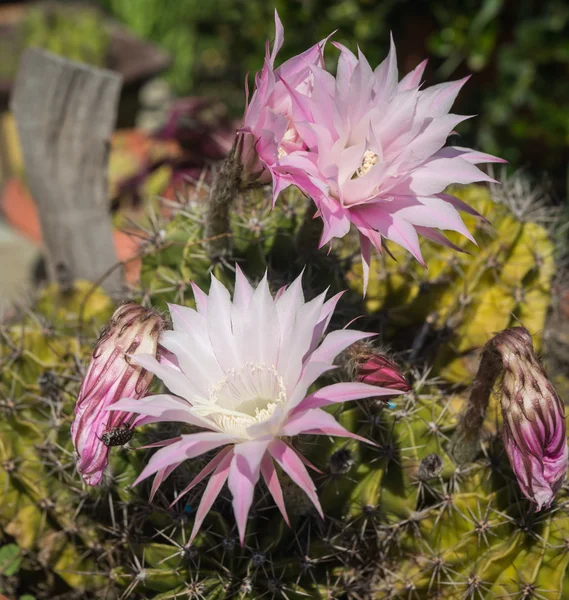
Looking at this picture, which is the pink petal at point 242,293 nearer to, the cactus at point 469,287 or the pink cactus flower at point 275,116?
the pink cactus flower at point 275,116

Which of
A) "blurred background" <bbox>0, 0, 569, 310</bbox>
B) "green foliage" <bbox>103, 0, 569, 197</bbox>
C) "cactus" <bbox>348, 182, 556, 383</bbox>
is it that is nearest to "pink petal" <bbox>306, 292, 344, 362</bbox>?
"cactus" <bbox>348, 182, 556, 383</bbox>

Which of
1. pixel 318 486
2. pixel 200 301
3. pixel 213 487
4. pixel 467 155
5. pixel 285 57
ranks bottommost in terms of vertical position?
pixel 318 486

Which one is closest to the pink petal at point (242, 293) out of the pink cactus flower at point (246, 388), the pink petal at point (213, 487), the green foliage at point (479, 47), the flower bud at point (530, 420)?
the pink cactus flower at point (246, 388)

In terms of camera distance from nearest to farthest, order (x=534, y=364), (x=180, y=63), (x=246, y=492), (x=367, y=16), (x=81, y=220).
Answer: (x=246, y=492), (x=534, y=364), (x=81, y=220), (x=367, y=16), (x=180, y=63)

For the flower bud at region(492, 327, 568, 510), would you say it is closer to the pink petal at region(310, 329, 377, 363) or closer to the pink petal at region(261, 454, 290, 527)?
the pink petal at region(310, 329, 377, 363)

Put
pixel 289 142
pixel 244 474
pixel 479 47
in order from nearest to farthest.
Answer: pixel 244 474
pixel 289 142
pixel 479 47

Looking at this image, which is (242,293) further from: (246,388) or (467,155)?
(467,155)

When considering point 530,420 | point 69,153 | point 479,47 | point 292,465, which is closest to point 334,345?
point 292,465

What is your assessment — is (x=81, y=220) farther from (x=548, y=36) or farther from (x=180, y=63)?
(x=180, y=63)

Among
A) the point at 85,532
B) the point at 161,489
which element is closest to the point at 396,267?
the point at 161,489
